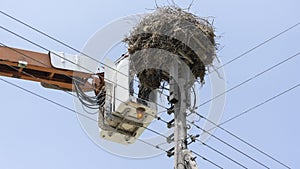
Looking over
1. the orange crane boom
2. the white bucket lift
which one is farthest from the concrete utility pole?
the orange crane boom

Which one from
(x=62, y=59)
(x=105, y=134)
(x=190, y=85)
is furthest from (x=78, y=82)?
(x=190, y=85)

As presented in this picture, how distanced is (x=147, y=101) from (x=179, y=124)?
88cm

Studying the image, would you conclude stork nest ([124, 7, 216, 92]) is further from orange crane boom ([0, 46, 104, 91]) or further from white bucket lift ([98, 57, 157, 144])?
orange crane boom ([0, 46, 104, 91])

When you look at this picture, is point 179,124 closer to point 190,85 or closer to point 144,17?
point 190,85

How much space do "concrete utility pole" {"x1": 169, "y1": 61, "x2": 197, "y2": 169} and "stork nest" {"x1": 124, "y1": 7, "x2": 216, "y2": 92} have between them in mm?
297

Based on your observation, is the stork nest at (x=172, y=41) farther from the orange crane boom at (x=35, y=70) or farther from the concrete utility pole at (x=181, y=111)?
the orange crane boom at (x=35, y=70)

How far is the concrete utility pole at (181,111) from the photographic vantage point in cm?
835

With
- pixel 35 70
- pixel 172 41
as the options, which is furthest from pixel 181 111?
pixel 35 70

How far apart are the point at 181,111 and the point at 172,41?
1372 millimetres

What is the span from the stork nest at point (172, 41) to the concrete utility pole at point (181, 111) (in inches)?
11.7

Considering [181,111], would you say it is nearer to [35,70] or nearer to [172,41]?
[172,41]

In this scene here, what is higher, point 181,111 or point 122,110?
point 122,110

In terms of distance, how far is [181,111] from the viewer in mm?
9008

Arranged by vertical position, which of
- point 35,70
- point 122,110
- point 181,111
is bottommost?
point 181,111
